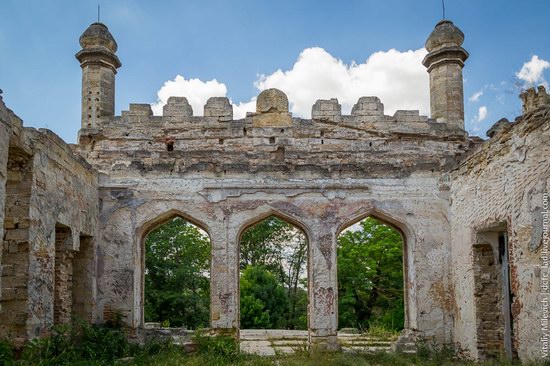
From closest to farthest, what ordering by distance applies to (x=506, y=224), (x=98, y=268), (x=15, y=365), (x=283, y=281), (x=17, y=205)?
(x=15, y=365) → (x=17, y=205) → (x=506, y=224) → (x=98, y=268) → (x=283, y=281)

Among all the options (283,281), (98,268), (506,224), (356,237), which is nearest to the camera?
(506,224)

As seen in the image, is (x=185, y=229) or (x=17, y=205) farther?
(x=185, y=229)

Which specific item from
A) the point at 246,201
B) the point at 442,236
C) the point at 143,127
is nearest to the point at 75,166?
the point at 246,201

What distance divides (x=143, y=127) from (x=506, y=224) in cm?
921

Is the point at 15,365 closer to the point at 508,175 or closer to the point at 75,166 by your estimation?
the point at 75,166

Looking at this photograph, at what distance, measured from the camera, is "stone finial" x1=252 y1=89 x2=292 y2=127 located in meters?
14.4

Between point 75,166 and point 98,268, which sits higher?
point 75,166

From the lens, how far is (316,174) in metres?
10.7

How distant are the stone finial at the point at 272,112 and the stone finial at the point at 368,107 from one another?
5.43 ft

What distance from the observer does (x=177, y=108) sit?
575 inches

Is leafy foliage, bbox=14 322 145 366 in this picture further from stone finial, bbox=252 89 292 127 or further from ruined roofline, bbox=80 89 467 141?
stone finial, bbox=252 89 292 127

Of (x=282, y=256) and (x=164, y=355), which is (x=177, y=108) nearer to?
(x=164, y=355)

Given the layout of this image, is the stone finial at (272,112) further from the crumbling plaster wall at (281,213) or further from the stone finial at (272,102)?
the crumbling plaster wall at (281,213)

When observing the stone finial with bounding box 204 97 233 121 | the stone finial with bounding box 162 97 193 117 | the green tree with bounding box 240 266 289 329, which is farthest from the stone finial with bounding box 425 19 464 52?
the green tree with bounding box 240 266 289 329
